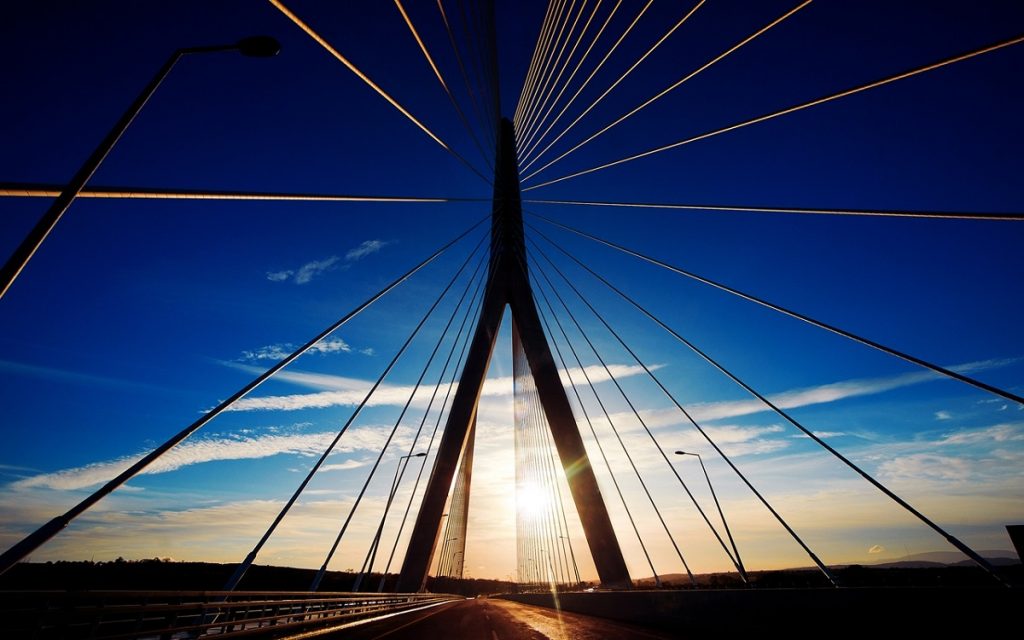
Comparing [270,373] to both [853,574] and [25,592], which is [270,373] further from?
[853,574]

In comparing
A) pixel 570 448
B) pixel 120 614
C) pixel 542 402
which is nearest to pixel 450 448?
pixel 542 402

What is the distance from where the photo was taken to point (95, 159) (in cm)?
421

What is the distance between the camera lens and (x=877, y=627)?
4578mm

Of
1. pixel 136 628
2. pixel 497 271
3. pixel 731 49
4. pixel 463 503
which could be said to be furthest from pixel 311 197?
pixel 463 503

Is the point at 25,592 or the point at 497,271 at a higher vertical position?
the point at 497,271

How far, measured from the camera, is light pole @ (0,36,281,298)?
136 inches

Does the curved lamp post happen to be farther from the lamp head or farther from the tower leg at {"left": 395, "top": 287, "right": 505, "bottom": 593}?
the tower leg at {"left": 395, "top": 287, "right": 505, "bottom": 593}

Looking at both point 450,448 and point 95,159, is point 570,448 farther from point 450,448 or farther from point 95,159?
point 95,159

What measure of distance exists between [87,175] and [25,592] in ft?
11.5

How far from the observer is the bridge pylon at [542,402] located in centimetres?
1631

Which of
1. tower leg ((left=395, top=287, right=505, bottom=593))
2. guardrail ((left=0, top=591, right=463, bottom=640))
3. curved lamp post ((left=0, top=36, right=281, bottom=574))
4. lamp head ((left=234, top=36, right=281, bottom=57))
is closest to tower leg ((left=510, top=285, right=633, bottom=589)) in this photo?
tower leg ((left=395, top=287, right=505, bottom=593))

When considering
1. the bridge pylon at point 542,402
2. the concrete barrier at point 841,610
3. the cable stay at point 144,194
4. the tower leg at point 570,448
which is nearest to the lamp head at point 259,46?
the cable stay at point 144,194

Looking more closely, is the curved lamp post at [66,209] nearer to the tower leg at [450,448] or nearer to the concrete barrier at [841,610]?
the concrete barrier at [841,610]

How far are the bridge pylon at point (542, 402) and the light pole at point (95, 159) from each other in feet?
45.7
